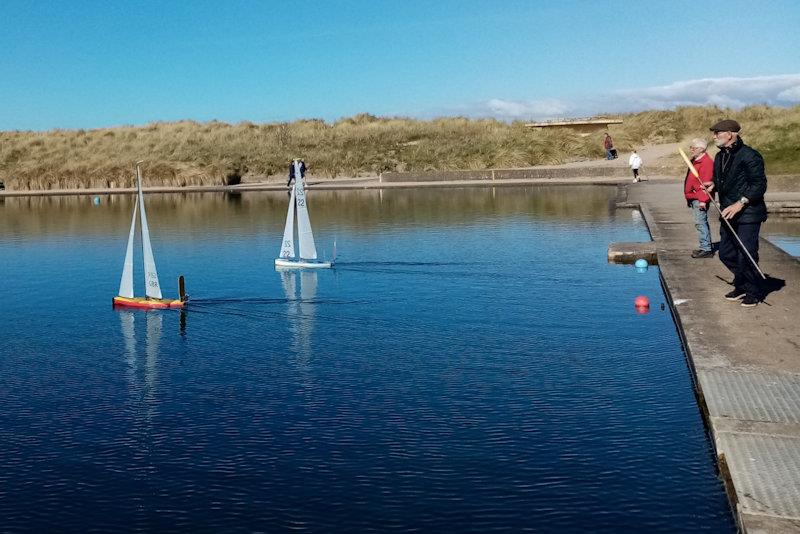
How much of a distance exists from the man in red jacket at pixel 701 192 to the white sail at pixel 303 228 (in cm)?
1043

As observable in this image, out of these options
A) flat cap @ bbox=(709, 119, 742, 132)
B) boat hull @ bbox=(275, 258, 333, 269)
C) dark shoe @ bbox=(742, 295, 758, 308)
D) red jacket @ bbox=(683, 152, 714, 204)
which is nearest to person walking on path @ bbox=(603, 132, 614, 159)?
boat hull @ bbox=(275, 258, 333, 269)

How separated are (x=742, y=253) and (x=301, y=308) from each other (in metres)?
8.96

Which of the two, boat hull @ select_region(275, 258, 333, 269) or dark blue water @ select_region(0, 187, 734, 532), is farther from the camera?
boat hull @ select_region(275, 258, 333, 269)

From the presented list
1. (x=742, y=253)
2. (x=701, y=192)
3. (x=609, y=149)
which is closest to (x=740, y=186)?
(x=742, y=253)

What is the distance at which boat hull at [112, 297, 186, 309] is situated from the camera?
Answer: 20.7m

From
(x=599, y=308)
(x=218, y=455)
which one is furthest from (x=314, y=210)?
(x=218, y=455)

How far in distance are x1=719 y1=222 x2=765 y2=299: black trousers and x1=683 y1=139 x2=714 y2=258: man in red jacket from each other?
3.47 metres

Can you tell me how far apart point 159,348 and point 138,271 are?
10299 mm

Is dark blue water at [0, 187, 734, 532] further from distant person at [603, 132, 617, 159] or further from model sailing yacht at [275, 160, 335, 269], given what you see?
distant person at [603, 132, 617, 159]

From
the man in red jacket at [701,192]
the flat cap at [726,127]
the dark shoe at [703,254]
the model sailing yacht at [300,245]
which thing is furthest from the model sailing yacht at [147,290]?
the flat cap at [726,127]

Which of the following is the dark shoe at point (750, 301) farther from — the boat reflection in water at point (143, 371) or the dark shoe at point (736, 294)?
the boat reflection in water at point (143, 371)

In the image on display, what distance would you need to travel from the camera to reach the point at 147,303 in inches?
817

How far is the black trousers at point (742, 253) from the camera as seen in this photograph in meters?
14.3

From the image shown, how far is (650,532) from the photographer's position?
339 inches
